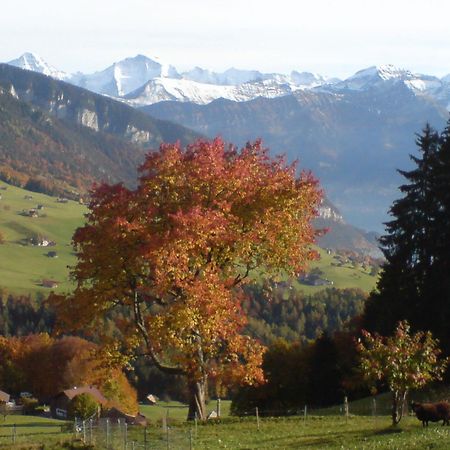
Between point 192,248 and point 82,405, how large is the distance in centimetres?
6655

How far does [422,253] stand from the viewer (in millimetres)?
54469

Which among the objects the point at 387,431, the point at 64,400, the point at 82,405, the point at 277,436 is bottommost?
the point at 64,400

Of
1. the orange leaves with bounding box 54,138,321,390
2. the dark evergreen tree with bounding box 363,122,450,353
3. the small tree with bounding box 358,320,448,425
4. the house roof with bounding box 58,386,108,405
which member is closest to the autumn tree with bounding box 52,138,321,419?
the orange leaves with bounding box 54,138,321,390

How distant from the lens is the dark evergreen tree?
51.3 metres

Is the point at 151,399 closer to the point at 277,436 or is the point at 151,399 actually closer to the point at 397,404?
the point at 397,404

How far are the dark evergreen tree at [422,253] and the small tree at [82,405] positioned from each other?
41.2m

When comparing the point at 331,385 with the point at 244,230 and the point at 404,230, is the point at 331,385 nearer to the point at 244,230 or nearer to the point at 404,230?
the point at 404,230

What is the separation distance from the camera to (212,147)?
32250 millimetres

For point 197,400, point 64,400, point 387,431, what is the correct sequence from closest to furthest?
point 387,431, point 197,400, point 64,400

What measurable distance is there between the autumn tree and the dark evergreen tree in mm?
21155

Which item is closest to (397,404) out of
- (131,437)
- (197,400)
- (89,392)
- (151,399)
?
(197,400)

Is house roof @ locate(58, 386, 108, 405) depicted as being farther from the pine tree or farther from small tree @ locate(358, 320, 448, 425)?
small tree @ locate(358, 320, 448, 425)

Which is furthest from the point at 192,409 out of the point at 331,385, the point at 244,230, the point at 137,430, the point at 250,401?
the point at 250,401

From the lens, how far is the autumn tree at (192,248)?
95.1 feet
